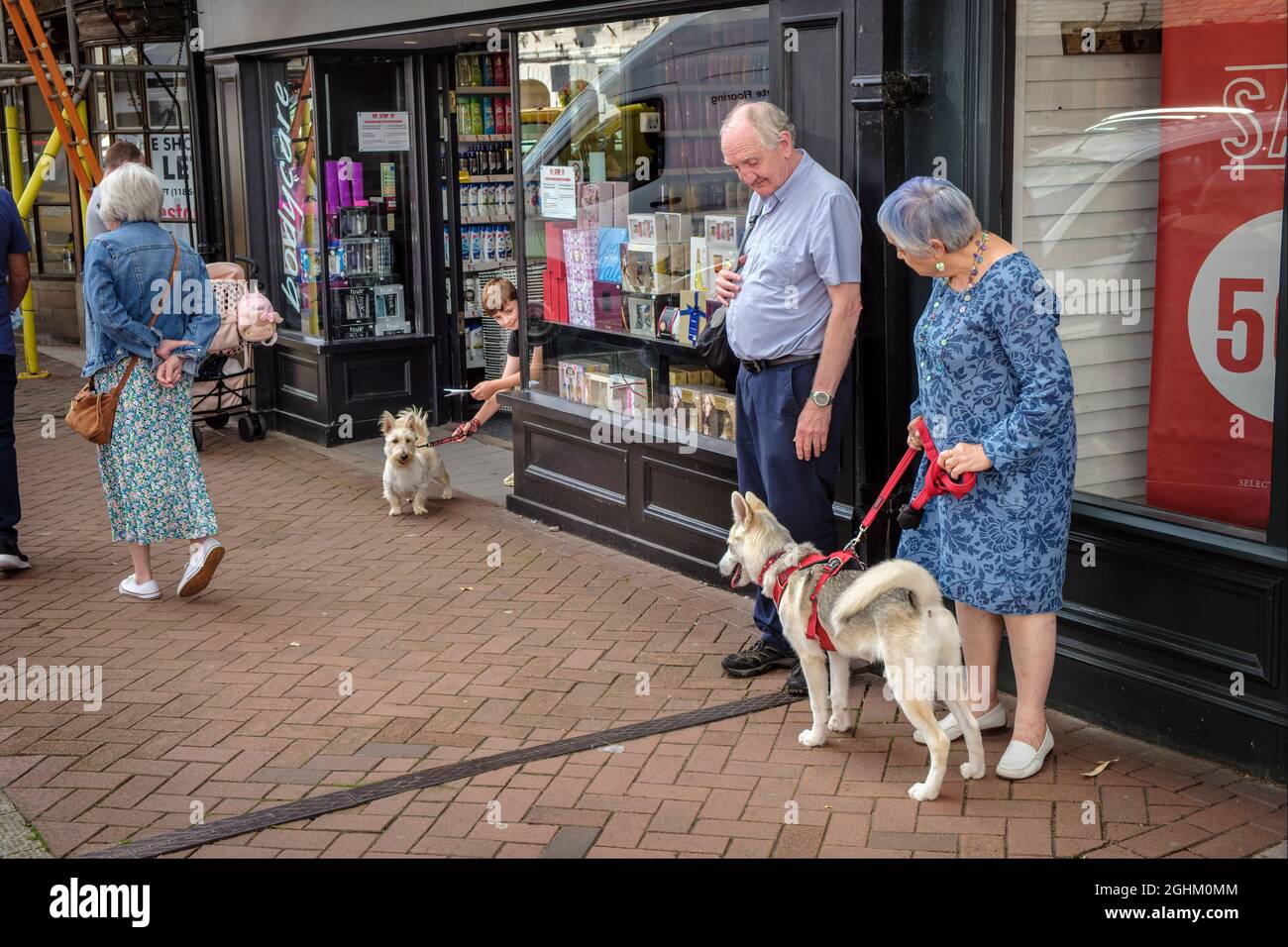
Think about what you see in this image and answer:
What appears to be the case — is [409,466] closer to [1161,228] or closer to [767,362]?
[767,362]

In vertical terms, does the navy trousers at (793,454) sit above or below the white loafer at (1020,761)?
above

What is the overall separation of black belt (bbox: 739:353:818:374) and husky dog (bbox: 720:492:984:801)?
65 centimetres

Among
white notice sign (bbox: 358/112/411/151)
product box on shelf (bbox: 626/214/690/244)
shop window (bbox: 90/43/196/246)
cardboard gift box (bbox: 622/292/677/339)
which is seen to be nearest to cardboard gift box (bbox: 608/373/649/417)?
cardboard gift box (bbox: 622/292/677/339)

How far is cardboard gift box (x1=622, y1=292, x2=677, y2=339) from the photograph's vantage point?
7.46 m

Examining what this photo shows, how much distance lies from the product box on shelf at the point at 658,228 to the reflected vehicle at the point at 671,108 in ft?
0.16

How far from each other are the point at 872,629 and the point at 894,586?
0.22 meters

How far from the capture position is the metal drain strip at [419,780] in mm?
4402

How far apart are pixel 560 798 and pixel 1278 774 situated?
228 cm

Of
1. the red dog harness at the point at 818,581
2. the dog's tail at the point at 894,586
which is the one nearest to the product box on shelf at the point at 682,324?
the red dog harness at the point at 818,581

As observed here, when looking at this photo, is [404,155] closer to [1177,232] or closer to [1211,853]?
[1177,232]

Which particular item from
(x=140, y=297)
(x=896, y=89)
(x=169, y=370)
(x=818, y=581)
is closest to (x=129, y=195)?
(x=140, y=297)

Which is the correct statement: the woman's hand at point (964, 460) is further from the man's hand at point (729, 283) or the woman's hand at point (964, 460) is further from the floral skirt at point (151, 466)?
the floral skirt at point (151, 466)

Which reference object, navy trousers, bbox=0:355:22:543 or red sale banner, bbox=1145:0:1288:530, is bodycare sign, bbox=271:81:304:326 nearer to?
navy trousers, bbox=0:355:22:543
